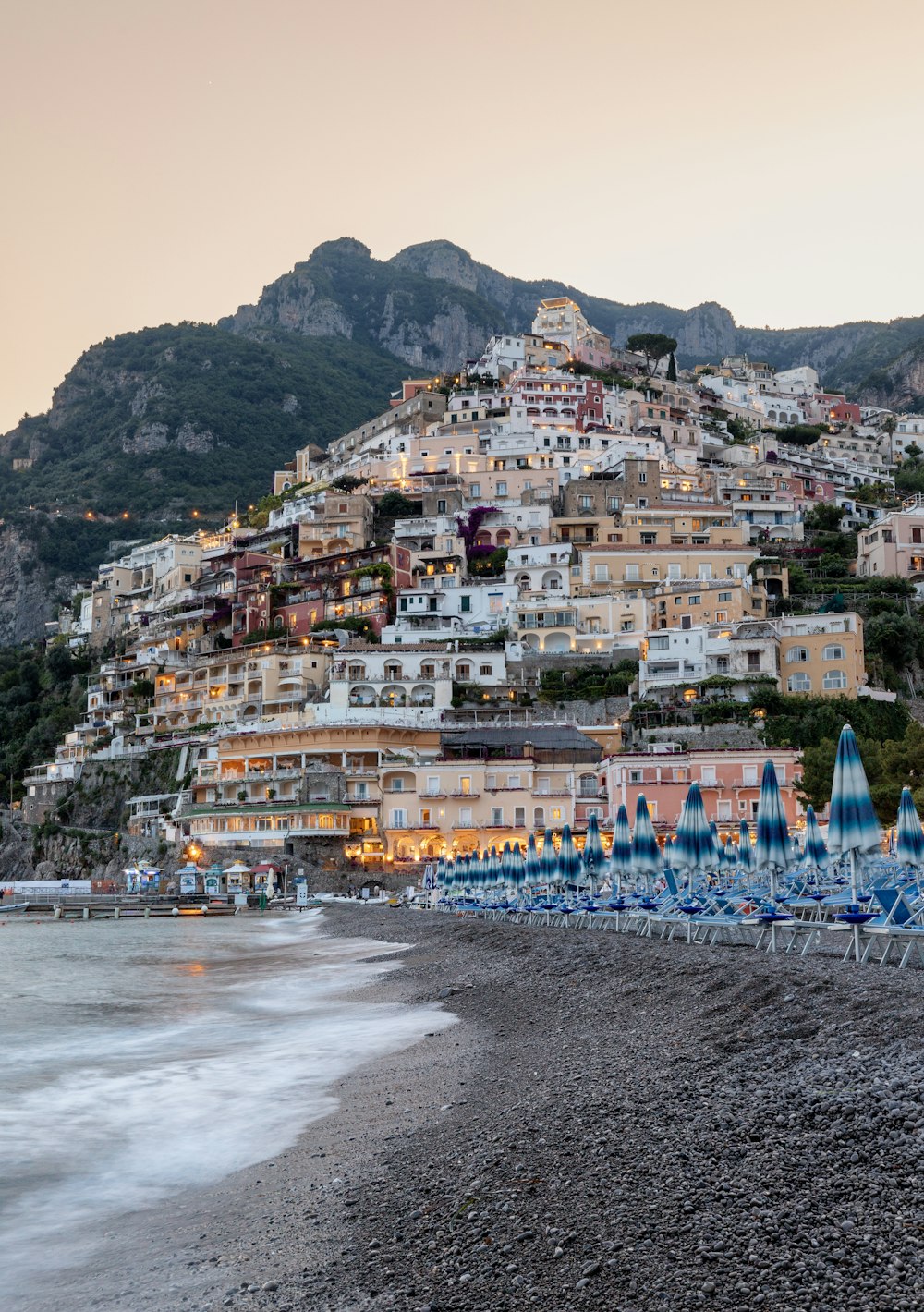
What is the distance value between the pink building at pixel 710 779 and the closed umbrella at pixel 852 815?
3870 cm

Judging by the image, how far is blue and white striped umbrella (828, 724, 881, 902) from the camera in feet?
59.6

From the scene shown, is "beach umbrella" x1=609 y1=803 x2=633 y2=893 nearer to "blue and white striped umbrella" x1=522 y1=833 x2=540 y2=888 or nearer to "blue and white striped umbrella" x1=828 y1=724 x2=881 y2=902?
"blue and white striped umbrella" x1=522 y1=833 x2=540 y2=888

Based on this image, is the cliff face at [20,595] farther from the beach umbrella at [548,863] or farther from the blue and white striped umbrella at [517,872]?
the beach umbrella at [548,863]

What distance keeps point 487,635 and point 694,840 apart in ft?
167

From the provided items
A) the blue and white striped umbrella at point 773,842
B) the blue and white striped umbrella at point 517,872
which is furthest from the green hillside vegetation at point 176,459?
the blue and white striped umbrella at point 773,842

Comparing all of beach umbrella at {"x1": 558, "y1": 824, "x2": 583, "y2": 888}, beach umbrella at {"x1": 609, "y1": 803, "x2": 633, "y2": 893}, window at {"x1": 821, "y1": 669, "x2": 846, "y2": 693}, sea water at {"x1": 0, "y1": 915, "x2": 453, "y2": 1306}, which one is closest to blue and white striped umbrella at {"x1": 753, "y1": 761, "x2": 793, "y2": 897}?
sea water at {"x1": 0, "y1": 915, "x2": 453, "y2": 1306}

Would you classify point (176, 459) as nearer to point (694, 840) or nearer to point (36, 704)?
point (36, 704)

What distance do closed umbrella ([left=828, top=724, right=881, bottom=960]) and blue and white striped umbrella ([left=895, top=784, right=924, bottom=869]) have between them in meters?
1.10

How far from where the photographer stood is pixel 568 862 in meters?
37.7

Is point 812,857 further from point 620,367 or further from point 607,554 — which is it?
point 620,367

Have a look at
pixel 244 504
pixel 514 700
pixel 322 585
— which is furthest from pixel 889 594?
pixel 244 504

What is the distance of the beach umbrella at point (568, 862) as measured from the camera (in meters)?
37.4

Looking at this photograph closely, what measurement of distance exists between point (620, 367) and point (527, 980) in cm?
12606

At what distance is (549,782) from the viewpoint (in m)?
64.8
